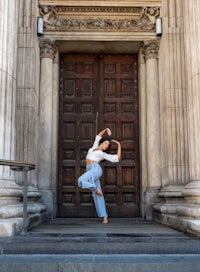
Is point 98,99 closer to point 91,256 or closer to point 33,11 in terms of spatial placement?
point 33,11

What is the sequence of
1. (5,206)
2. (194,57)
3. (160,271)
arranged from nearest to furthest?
(160,271) < (5,206) < (194,57)

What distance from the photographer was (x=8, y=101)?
271 inches

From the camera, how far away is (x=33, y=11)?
9.37 m

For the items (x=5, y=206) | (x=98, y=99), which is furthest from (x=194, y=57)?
(x=5, y=206)

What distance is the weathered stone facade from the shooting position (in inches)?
335

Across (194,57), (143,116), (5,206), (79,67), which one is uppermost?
(79,67)

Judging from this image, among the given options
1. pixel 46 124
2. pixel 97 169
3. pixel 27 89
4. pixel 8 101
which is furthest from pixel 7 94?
pixel 46 124

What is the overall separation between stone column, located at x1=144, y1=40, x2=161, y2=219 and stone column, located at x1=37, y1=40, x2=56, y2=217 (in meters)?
2.42

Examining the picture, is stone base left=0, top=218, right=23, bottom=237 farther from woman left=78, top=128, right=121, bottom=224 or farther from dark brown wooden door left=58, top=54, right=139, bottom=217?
dark brown wooden door left=58, top=54, right=139, bottom=217

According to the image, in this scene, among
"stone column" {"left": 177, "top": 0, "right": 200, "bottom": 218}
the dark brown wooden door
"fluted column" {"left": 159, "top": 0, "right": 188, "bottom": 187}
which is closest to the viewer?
"stone column" {"left": 177, "top": 0, "right": 200, "bottom": 218}

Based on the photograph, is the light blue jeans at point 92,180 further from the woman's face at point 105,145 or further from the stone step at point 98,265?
the stone step at point 98,265

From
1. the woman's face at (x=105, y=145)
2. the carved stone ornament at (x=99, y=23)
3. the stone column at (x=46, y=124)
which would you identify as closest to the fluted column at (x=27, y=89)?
the stone column at (x=46, y=124)

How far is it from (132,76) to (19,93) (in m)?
3.31

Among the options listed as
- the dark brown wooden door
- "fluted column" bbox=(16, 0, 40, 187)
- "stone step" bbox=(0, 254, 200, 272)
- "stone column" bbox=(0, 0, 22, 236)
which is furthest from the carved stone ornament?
"stone step" bbox=(0, 254, 200, 272)
